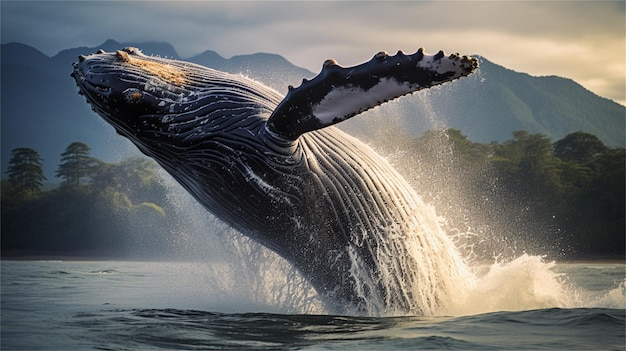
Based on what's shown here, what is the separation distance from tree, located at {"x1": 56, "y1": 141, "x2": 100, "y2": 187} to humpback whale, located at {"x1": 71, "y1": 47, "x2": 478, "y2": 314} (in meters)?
71.5

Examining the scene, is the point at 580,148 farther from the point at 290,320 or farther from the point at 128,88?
the point at 128,88

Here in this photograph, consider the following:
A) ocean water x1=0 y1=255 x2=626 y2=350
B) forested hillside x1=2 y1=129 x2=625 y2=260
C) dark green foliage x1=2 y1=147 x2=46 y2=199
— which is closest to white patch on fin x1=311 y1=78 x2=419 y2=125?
ocean water x1=0 y1=255 x2=626 y2=350

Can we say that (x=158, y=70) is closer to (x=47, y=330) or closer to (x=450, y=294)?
(x=47, y=330)

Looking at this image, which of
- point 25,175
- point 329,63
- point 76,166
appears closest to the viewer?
point 329,63

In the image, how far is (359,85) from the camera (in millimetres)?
6977

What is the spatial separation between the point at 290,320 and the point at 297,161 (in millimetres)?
1883

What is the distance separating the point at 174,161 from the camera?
817cm

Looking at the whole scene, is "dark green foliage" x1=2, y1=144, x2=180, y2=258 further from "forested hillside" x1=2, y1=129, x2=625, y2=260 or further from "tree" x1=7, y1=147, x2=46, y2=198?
"tree" x1=7, y1=147, x2=46, y2=198

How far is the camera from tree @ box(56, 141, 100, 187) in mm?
78688

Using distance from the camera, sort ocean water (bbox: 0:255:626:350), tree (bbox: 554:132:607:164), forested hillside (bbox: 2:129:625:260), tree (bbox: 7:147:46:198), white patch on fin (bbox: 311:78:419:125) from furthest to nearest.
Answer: tree (bbox: 7:147:46:198) < tree (bbox: 554:132:607:164) < forested hillside (bbox: 2:129:625:260) < ocean water (bbox: 0:255:626:350) < white patch on fin (bbox: 311:78:419:125)

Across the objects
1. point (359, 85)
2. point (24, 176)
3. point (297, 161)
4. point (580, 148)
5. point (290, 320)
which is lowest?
point (290, 320)

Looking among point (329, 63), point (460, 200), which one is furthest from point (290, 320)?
point (460, 200)

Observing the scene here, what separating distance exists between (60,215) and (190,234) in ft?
207

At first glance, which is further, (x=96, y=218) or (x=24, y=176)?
(x=24, y=176)
